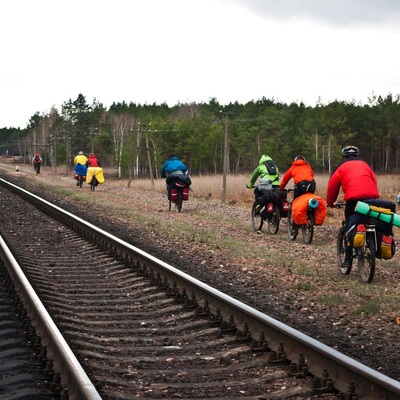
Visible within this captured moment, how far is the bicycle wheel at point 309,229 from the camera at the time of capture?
14.3 meters

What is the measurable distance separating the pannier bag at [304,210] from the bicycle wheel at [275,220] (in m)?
1.76

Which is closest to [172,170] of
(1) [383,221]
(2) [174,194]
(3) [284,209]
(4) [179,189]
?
(4) [179,189]

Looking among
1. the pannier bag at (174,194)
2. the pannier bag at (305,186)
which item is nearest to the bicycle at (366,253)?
the pannier bag at (305,186)

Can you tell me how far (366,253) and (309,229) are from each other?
4511 mm

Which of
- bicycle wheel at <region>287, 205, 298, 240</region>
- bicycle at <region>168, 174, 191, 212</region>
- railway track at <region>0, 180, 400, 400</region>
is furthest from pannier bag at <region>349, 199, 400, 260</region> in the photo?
bicycle at <region>168, 174, 191, 212</region>

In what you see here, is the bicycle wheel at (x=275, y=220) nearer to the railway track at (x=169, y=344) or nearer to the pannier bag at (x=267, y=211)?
the pannier bag at (x=267, y=211)

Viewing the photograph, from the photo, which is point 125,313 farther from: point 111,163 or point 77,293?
A: point 111,163

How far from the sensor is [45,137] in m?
156

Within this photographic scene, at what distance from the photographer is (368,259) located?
32.3 feet

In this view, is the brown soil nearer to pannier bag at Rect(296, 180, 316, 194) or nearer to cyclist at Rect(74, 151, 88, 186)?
pannier bag at Rect(296, 180, 316, 194)

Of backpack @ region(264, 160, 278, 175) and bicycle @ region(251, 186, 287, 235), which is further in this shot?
backpack @ region(264, 160, 278, 175)

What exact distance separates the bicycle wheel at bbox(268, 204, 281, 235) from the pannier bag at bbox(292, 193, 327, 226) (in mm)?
1756

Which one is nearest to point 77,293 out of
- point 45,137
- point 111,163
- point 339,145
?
point 339,145

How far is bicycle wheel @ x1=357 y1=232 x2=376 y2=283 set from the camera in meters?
9.55
